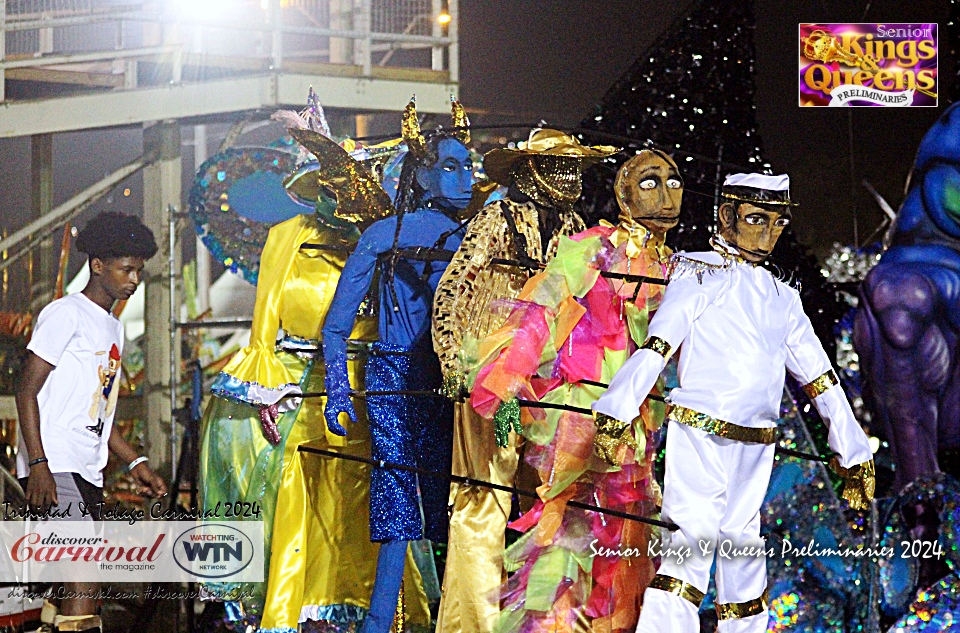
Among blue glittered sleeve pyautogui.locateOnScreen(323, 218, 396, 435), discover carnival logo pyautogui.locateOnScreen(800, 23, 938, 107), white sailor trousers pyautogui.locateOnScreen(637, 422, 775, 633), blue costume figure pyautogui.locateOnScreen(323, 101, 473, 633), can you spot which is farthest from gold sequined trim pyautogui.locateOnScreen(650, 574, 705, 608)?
discover carnival logo pyautogui.locateOnScreen(800, 23, 938, 107)

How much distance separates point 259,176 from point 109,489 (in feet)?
7.07

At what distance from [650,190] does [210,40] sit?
333 centimetres

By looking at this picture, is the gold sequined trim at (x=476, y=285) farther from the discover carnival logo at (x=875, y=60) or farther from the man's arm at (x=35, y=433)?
the discover carnival logo at (x=875, y=60)

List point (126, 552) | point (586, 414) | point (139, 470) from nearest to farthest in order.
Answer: point (586, 414), point (139, 470), point (126, 552)

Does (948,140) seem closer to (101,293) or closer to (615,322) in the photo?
(615,322)

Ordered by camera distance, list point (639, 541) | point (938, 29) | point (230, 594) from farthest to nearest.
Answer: point (938, 29) → point (230, 594) → point (639, 541)

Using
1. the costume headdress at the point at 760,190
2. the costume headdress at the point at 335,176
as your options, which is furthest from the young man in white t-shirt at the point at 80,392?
the costume headdress at the point at 760,190

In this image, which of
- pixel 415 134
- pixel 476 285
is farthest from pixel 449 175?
pixel 476 285

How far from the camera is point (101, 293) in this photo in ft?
16.5

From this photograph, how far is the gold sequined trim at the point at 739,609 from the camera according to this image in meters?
3.76

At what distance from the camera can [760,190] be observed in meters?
3.82

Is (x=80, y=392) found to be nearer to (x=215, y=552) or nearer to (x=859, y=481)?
(x=215, y=552)

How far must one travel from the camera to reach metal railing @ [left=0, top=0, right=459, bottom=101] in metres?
6.38

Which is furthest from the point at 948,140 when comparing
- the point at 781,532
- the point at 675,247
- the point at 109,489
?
the point at 109,489
